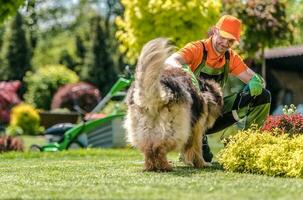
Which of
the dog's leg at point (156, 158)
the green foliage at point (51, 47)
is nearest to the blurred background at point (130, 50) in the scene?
the green foliage at point (51, 47)

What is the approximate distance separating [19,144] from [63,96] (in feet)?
48.7

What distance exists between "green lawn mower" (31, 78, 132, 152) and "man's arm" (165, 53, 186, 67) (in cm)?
525

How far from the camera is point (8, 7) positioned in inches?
506

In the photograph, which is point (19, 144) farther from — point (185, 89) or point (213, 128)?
point (185, 89)

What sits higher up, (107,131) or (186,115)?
(186,115)

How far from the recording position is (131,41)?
61.7 feet

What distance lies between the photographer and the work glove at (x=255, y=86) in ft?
27.2

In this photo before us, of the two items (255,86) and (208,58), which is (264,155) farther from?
(208,58)

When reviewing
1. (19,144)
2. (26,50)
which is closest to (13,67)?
(26,50)

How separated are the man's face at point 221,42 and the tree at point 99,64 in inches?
1099

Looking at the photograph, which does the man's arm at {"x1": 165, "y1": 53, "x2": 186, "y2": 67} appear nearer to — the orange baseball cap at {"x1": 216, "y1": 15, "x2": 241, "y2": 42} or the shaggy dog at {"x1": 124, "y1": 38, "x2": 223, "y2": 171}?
the shaggy dog at {"x1": 124, "y1": 38, "x2": 223, "y2": 171}

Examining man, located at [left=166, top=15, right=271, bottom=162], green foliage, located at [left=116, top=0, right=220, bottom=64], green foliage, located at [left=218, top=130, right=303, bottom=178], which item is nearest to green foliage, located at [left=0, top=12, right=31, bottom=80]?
green foliage, located at [left=116, top=0, right=220, bottom=64]

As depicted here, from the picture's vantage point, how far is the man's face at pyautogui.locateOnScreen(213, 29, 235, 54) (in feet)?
26.7

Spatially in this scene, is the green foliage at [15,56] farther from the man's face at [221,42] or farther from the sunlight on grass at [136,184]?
the man's face at [221,42]
